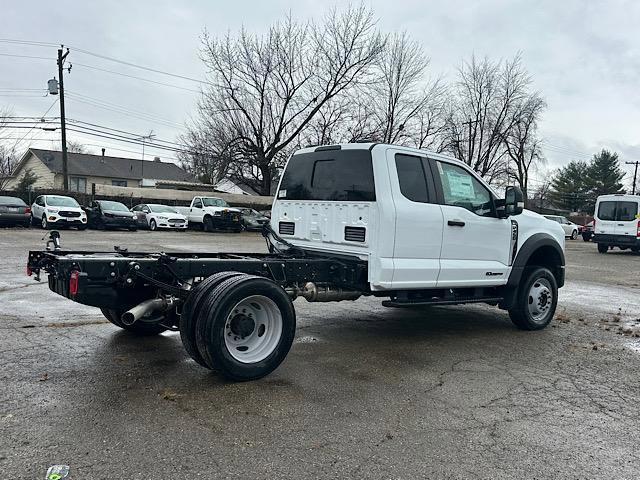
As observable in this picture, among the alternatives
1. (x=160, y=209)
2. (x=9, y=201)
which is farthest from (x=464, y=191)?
(x=160, y=209)

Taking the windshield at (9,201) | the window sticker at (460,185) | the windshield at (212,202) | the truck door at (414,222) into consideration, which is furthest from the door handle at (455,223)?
the windshield at (212,202)

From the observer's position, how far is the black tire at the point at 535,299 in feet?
23.9

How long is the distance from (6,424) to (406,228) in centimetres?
396

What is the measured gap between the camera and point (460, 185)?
6617mm

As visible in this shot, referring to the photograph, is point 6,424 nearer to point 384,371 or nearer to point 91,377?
point 91,377

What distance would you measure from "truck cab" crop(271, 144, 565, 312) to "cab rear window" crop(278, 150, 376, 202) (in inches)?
0.5

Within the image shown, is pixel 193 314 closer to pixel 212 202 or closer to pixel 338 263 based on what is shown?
pixel 338 263

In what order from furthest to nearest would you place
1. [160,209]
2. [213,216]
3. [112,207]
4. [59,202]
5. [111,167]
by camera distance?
[111,167] < [213,216] < [160,209] < [112,207] < [59,202]

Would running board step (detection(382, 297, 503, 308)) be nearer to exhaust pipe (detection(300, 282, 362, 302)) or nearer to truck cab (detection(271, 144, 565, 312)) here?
truck cab (detection(271, 144, 565, 312))

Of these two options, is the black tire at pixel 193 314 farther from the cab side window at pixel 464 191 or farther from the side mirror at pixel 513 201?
the side mirror at pixel 513 201

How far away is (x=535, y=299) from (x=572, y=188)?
258 feet

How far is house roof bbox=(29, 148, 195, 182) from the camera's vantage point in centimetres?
5234

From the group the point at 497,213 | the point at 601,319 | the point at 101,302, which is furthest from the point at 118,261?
the point at 601,319

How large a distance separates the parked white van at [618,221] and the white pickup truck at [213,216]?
56.8 feet
